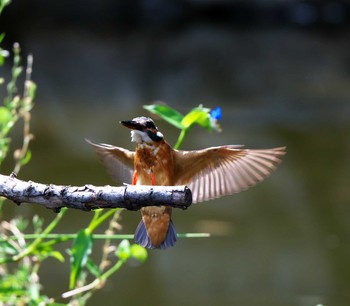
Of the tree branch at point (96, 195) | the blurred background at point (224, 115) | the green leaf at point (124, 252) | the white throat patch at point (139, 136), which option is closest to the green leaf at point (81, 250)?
the green leaf at point (124, 252)

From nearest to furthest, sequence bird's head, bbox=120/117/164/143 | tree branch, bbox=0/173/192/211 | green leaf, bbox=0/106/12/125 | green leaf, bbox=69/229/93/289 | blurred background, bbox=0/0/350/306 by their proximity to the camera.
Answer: tree branch, bbox=0/173/192/211 → bird's head, bbox=120/117/164/143 → green leaf, bbox=69/229/93/289 → green leaf, bbox=0/106/12/125 → blurred background, bbox=0/0/350/306

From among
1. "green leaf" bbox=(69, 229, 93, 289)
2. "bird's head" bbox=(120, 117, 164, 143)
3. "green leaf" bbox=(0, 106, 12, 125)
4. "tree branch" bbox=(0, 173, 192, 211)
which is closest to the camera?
"tree branch" bbox=(0, 173, 192, 211)

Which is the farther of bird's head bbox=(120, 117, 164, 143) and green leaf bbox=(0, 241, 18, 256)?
green leaf bbox=(0, 241, 18, 256)

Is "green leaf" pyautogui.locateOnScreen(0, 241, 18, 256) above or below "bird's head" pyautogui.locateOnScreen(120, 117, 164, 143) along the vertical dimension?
below

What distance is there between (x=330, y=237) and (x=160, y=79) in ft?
6.76

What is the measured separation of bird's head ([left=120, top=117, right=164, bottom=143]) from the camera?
54.7 inches

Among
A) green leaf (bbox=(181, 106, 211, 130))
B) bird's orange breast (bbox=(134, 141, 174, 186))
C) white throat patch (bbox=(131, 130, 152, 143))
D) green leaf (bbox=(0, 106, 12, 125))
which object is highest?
green leaf (bbox=(0, 106, 12, 125))

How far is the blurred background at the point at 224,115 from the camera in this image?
318 cm

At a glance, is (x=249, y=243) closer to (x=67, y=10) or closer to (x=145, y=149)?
(x=145, y=149)

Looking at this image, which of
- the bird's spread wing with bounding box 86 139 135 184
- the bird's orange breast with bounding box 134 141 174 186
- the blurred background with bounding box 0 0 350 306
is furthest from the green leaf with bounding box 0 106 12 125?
the blurred background with bounding box 0 0 350 306

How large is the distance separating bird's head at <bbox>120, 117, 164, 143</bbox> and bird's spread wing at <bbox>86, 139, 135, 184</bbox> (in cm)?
14

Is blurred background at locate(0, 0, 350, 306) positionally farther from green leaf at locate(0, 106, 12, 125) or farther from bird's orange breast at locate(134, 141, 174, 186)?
bird's orange breast at locate(134, 141, 174, 186)

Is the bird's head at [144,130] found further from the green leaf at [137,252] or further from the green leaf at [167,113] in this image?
the green leaf at [137,252]

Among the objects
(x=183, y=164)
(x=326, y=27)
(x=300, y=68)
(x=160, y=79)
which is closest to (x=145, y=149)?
(x=183, y=164)
